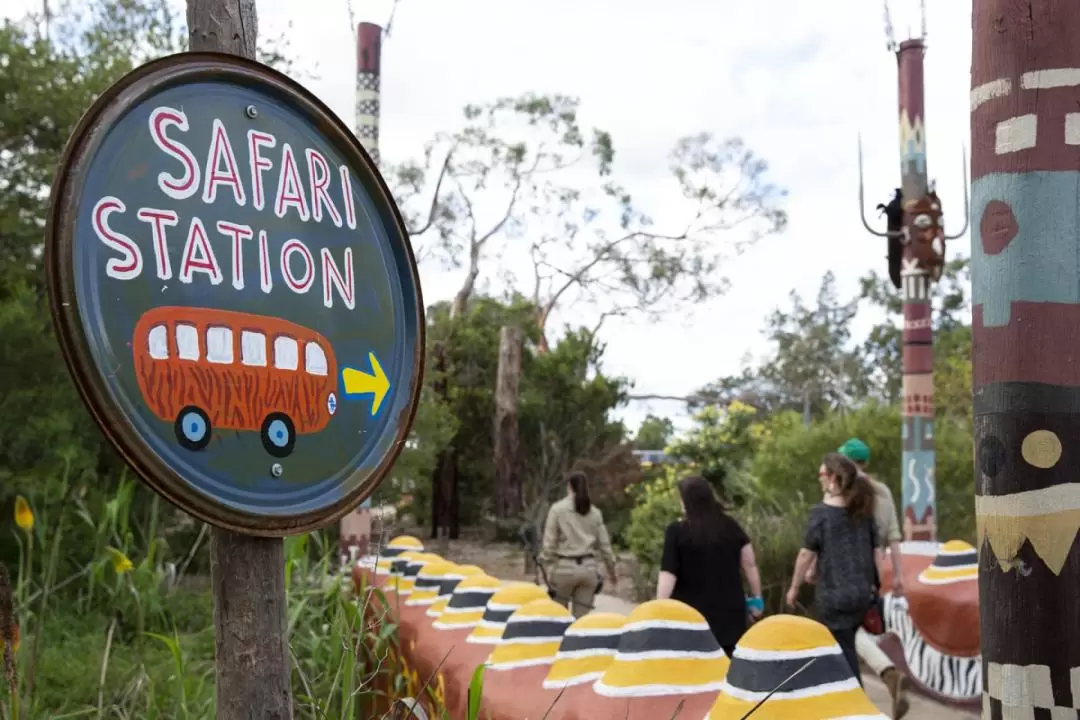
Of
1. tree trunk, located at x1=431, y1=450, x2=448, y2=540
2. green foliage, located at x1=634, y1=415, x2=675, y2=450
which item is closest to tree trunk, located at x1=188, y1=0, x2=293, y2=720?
tree trunk, located at x1=431, y1=450, x2=448, y2=540

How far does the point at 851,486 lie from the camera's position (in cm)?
453

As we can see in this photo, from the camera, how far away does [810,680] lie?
193 cm

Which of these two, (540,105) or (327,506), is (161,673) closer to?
(327,506)

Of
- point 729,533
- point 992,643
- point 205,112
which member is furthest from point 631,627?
point 729,533

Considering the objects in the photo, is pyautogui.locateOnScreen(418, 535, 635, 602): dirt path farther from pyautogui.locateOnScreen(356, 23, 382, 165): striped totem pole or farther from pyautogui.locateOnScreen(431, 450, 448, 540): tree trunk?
pyautogui.locateOnScreen(356, 23, 382, 165): striped totem pole

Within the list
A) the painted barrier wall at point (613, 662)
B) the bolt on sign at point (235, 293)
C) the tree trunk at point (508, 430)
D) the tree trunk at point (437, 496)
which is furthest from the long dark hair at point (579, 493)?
the tree trunk at point (437, 496)

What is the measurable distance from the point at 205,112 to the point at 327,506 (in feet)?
2.04

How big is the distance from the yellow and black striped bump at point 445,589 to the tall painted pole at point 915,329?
546cm

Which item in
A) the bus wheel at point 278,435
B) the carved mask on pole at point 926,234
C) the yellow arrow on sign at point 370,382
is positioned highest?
the carved mask on pole at point 926,234

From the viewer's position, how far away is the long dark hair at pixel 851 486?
4496 millimetres

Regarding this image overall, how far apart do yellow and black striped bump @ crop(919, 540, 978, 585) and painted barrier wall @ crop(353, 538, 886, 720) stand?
307 cm

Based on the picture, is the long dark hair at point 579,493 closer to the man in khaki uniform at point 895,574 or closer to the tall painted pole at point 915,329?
the man in khaki uniform at point 895,574

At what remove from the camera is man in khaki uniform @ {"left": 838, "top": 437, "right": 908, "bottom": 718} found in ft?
16.4

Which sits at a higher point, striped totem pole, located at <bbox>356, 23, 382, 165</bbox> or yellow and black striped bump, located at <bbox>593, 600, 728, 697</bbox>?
striped totem pole, located at <bbox>356, 23, 382, 165</bbox>
